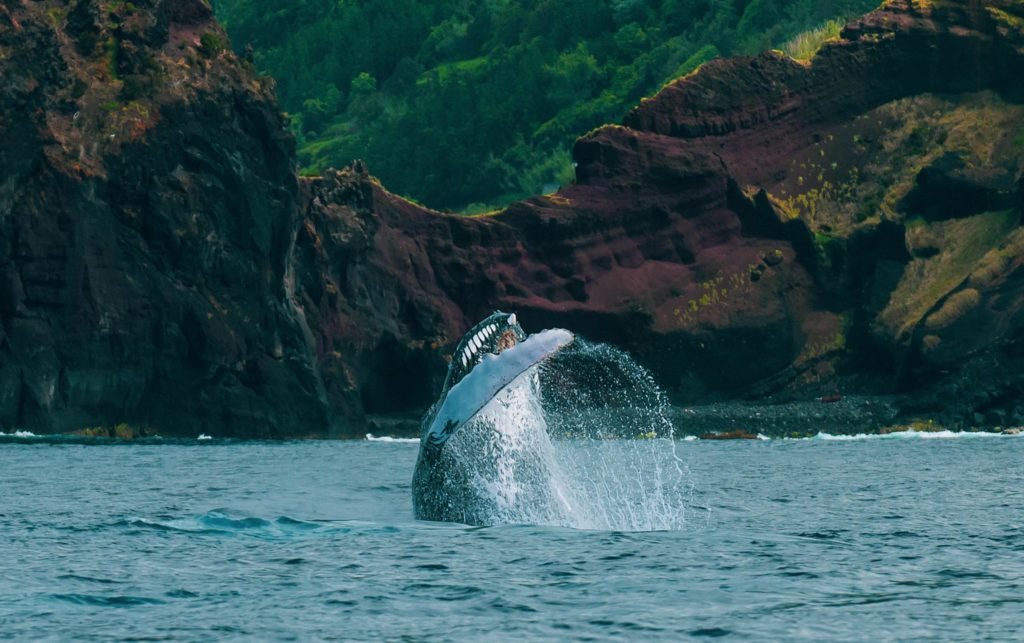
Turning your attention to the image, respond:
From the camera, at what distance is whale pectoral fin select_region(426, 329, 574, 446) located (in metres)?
26.9

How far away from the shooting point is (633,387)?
13038 cm

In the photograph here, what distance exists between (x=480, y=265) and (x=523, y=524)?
91.7m

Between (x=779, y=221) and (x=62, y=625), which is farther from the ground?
(x=779, y=221)

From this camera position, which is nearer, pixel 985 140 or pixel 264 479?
pixel 264 479

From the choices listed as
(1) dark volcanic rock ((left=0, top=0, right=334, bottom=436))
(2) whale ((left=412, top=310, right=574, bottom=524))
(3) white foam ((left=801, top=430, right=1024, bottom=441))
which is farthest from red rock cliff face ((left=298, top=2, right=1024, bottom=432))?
(2) whale ((left=412, top=310, right=574, bottom=524))

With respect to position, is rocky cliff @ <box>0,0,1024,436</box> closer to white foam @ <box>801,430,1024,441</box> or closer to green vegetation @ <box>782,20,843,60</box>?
white foam @ <box>801,430,1024,441</box>

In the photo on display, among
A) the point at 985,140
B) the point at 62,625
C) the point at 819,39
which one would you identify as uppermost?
the point at 819,39

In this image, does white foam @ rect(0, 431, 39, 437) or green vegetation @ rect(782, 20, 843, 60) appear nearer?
white foam @ rect(0, 431, 39, 437)

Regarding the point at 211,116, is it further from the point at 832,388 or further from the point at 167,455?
the point at 832,388

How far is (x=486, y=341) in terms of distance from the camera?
2870cm

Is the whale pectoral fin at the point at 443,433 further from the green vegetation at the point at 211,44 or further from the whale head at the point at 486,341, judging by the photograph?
the green vegetation at the point at 211,44

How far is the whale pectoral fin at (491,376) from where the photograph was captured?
2694cm

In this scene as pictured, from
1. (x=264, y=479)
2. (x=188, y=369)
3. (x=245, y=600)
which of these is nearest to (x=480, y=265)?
(x=188, y=369)

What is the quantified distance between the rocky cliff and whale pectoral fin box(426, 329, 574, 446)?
2584 inches
